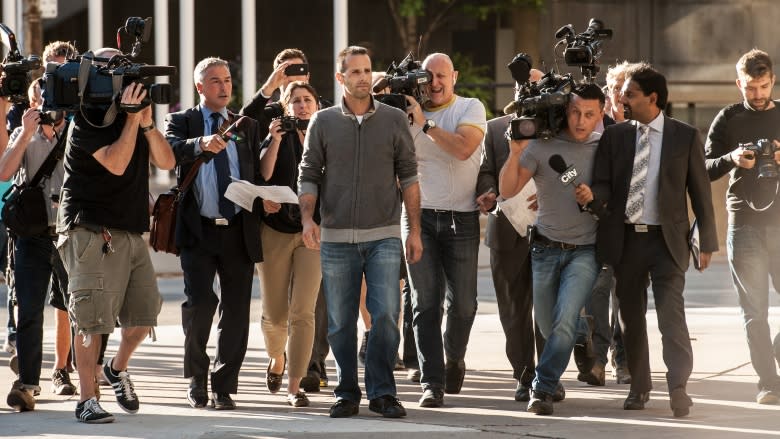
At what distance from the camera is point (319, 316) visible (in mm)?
10344

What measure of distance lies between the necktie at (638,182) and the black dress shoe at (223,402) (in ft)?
8.06

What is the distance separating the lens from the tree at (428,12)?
22.7m

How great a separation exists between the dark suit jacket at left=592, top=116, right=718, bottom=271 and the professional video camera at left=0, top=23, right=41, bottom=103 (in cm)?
319

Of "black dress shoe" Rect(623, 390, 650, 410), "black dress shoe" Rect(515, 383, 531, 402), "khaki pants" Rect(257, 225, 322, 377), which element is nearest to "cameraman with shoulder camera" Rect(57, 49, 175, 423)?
"khaki pants" Rect(257, 225, 322, 377)

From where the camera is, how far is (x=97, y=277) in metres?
8.10

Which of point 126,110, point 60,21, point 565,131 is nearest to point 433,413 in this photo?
point 565,131

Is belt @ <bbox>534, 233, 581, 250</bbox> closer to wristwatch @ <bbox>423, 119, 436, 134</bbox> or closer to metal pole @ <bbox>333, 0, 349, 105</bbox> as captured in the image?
wristwatch @ <bbox>423, 119, 436, 134</bbox>

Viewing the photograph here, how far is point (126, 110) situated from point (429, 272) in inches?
84.7

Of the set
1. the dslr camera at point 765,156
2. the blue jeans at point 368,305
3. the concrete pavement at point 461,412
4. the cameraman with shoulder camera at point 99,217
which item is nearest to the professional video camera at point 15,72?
the cameraman with shoulder camera at point 99,217

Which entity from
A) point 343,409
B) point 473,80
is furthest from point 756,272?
point 473,80

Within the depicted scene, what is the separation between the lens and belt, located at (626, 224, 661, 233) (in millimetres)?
8289

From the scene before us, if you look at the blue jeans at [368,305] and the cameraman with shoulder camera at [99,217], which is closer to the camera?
the cameraman with shoulder camera at [99,217]

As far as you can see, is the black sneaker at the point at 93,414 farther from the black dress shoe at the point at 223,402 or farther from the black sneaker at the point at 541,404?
the black sneaker at the point at 541,404

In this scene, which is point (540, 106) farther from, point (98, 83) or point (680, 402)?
point (98, 83)
